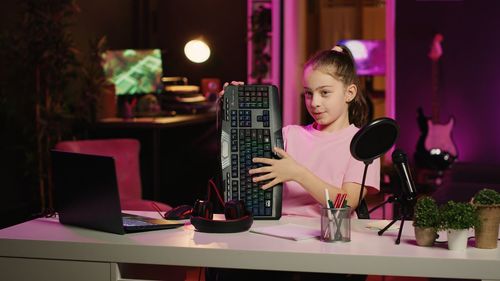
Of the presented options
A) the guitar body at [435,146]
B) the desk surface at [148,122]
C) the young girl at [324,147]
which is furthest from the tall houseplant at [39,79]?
the young girl at [324,147]

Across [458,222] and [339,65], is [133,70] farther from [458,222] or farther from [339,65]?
[458,222]

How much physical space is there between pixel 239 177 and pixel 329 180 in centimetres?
36

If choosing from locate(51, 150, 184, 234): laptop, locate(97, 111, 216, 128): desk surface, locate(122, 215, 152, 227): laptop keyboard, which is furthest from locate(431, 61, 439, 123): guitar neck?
locate(122, 215, 152, 227): laptop keyboard

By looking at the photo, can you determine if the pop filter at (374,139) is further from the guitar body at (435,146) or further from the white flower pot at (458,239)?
the guitar body at (435,146)

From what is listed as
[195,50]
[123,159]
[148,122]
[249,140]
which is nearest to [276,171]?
[249,140]

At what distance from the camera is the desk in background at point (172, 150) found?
591 cm

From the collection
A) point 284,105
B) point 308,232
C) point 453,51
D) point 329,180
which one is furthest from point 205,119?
point 308,232

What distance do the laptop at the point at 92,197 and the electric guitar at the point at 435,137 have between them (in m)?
4.71

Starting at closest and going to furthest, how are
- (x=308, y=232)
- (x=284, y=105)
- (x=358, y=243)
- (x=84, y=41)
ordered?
(x=358, y=243) < (x=308, y=232) < (x=84, y=41) < (x=284, y=105)

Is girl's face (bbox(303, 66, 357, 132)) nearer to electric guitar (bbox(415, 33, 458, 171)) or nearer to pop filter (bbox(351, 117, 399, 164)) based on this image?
pop filter (bbox(351, 117, 399, 164))

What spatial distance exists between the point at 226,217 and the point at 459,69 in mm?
5212

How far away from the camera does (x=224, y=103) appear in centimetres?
232

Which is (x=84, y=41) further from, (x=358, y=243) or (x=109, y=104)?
(x=358, y=243)

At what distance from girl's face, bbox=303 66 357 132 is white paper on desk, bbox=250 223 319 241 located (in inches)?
16.2
